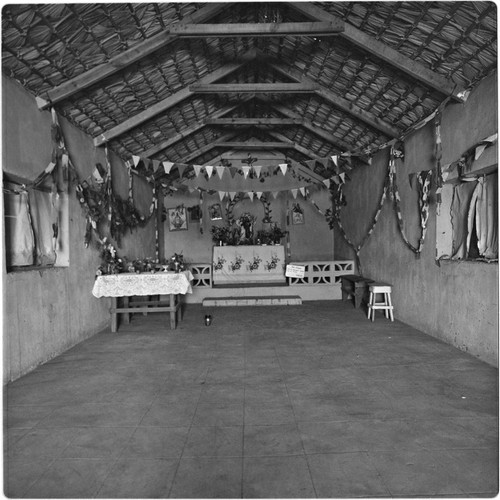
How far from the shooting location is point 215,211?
1242cm

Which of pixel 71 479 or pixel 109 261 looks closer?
pixel 71 479

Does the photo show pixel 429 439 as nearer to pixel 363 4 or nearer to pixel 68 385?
pixel 68 385

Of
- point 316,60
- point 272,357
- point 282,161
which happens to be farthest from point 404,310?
point 282,161

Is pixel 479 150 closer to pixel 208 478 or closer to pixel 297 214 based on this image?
pixel 208 478

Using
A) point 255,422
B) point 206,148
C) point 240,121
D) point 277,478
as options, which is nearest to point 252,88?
point 240,121

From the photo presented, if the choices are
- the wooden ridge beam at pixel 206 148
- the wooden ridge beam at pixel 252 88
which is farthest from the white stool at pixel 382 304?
the wooden ridge beam at pixel 206 148

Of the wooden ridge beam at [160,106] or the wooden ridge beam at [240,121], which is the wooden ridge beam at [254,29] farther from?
the wooden ridge beam at [240,121]

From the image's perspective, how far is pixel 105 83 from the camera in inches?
218

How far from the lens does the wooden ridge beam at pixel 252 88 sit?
6494 mm

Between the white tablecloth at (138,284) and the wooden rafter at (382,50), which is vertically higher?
the wooden rafter at (382,50)

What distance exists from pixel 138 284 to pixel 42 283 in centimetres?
155

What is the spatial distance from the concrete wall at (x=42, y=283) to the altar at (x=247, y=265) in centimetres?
373

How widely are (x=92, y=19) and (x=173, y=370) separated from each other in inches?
148

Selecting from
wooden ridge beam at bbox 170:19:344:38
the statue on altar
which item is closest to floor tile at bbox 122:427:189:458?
wooden ridge beam at bbox 170:19:344:38
